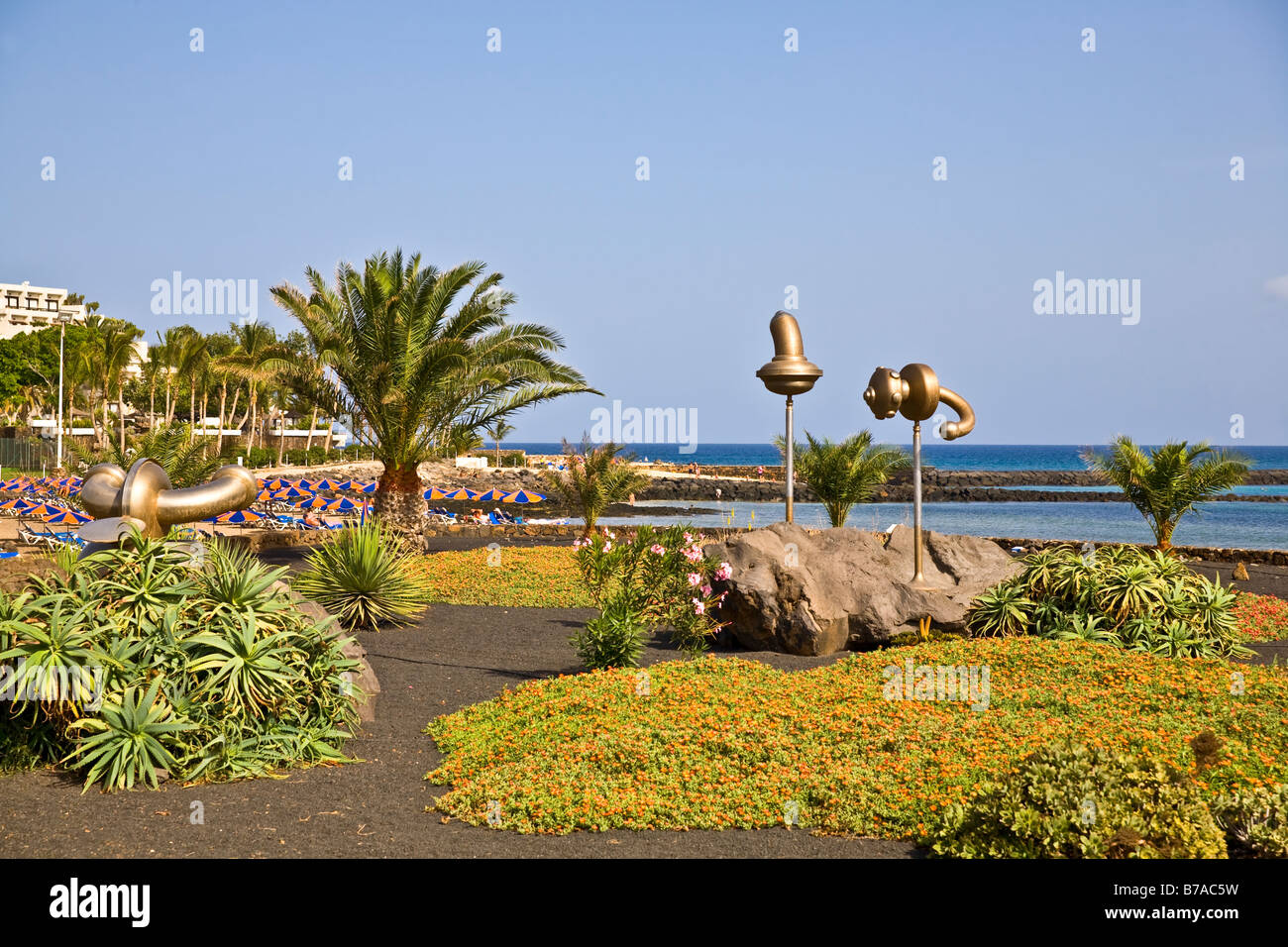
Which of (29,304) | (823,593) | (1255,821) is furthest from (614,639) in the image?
(29,304)

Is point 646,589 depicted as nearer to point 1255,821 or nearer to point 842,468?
point 1255,821

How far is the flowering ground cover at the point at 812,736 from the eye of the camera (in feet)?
19.4

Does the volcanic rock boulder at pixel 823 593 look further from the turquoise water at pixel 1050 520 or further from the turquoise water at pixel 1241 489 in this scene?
the turquoise water at pixel 1241 489

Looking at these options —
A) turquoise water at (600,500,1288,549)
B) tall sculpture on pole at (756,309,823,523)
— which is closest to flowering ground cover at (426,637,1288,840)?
tall sculpture on pole at (756,309,823,523)

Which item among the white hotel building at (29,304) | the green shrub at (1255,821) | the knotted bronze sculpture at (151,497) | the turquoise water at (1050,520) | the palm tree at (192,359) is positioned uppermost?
the white hotel building at (29,304)

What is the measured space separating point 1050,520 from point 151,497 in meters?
47.2

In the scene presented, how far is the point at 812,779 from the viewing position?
621 cm

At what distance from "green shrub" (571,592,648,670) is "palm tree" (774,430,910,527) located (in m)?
12.5

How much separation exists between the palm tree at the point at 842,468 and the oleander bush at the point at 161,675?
15777 millimetres

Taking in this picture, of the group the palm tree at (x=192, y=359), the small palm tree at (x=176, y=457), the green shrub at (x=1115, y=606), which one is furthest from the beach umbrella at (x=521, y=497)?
the palm tree at (x=192, y=359)

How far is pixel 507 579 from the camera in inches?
650
